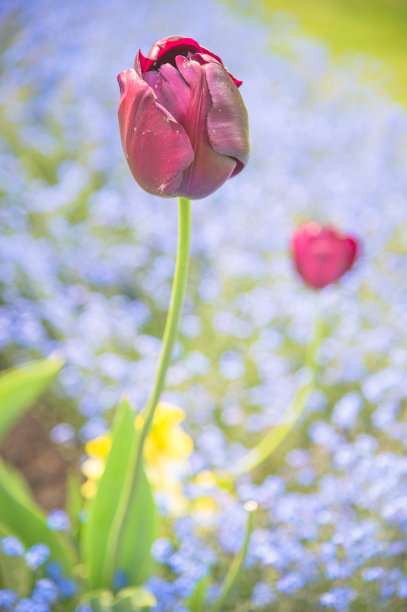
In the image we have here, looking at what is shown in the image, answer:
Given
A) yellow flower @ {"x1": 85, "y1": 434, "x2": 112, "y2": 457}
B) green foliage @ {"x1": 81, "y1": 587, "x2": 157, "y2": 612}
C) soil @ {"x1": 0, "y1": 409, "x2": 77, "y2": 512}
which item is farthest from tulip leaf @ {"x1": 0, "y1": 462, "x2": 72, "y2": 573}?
soil @ {"x1": 0, "y1": 409, "x2": 77, "y2": 512}

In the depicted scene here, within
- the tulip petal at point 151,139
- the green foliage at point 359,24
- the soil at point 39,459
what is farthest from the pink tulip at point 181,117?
the green foliage at point 359,24

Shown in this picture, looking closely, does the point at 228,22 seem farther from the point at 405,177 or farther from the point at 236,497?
the point at 236,497

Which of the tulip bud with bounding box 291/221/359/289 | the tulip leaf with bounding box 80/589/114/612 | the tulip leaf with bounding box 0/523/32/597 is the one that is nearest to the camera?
the tulip leaf with bounding box 80/589/114/612

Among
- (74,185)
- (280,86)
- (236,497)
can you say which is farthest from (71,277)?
(280,86)

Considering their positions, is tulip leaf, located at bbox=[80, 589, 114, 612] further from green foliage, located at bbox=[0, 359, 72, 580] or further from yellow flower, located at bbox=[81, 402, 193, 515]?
yellow flower, located at bbox=[81, 402, 193, 515]

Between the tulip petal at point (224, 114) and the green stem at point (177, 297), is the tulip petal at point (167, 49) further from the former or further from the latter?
the green stem at point (177, 297)

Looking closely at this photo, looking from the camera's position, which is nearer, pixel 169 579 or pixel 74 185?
pixel 169 579

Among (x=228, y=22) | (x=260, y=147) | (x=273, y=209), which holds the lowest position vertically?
(x=273, y=209)
